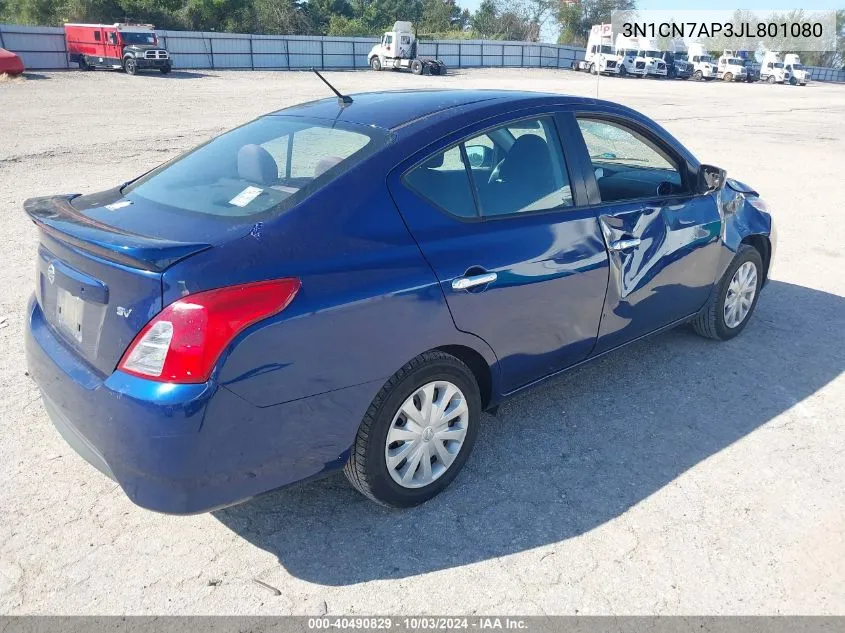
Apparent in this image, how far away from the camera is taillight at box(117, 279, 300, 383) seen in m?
Result: 2.31

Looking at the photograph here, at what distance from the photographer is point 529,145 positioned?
138 inches

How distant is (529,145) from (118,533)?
2.54 m

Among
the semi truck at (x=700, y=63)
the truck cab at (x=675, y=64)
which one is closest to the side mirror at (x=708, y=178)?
the truck cab at (x=675, y=64)

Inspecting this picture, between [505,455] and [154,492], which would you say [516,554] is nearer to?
[505,455]

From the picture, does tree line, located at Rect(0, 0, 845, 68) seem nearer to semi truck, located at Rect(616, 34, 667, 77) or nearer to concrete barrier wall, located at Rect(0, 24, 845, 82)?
semi truck, located at Rect(616, 34, 667, 77)

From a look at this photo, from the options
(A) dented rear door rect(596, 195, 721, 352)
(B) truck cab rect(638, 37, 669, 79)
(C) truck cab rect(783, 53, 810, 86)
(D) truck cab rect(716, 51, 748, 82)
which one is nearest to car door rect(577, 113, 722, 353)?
(A) dented rear door rect(596, 195, 721, 352)

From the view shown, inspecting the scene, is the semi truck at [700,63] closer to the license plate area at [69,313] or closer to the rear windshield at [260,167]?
the rear windshield at [260,167]

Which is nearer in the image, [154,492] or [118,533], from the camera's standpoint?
[154,492]

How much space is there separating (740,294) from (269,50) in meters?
39.1

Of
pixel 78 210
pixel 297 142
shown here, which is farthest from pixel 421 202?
pixel 78 210

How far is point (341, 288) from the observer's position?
2568 mm

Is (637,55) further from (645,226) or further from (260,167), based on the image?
(260,167)

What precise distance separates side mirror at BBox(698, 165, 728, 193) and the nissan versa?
36 cm

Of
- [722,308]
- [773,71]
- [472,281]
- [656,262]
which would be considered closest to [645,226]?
[656,262]
